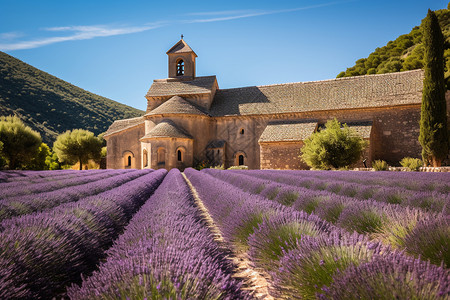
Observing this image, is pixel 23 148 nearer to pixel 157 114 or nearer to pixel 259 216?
pixel 157 114

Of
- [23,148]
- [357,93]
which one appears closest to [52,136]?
[23,148]

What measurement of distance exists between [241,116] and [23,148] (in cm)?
2065

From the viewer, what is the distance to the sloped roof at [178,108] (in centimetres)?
2664

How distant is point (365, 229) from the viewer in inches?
140

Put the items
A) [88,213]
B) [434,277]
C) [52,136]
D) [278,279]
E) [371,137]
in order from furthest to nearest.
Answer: [52,136], [371,137], [88,213], [278,279], [434,277]

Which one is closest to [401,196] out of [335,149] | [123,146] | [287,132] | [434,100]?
[335,149]

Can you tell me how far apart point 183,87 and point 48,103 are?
48.7 m

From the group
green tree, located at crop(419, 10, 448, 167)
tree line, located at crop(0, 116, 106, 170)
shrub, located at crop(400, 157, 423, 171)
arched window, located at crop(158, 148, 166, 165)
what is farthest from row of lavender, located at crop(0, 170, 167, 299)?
tree line, located at crop(0, 116, 106, 170)

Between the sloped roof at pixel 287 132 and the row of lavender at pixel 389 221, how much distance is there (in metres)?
18.2

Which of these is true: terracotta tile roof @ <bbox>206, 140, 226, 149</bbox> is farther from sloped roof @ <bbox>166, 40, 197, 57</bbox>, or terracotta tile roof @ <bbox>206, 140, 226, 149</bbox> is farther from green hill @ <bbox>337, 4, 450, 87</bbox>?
green hill @ <bbox>337, 4, 450, 87</bbox>

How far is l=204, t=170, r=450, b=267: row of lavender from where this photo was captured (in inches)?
93.0

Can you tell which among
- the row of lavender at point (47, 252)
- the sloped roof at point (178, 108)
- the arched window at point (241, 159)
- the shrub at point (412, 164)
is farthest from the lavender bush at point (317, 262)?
the arched window at point (241, 159)

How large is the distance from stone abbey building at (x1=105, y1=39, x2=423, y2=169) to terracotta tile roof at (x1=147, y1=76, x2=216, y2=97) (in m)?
0.10

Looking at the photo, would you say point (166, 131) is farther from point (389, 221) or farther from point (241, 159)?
point (389, 221)
